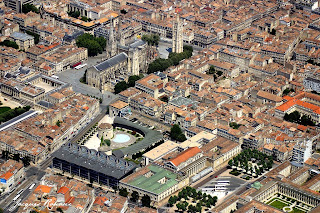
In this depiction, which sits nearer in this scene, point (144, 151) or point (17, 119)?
point (144, 151)

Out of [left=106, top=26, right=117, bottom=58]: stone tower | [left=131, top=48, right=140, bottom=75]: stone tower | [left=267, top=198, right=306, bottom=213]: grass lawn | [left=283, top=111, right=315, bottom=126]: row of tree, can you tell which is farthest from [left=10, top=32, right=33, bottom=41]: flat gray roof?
[left=267, top=198, right=306, bottom=213]: grass lawn

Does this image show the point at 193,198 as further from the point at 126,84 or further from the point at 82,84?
the point at 82,84

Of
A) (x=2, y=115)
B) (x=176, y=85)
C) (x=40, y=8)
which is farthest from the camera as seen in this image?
(x=40, y=8)

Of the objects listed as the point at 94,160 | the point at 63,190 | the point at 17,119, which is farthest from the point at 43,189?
the point at 17,119

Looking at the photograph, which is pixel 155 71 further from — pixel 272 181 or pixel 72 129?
pixel 272 181

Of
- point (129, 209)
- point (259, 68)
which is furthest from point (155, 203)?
point (259, 68)

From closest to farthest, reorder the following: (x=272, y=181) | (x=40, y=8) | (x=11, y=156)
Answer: (x=272, y=181), (x=11, y=156), (x=40, y=8)
